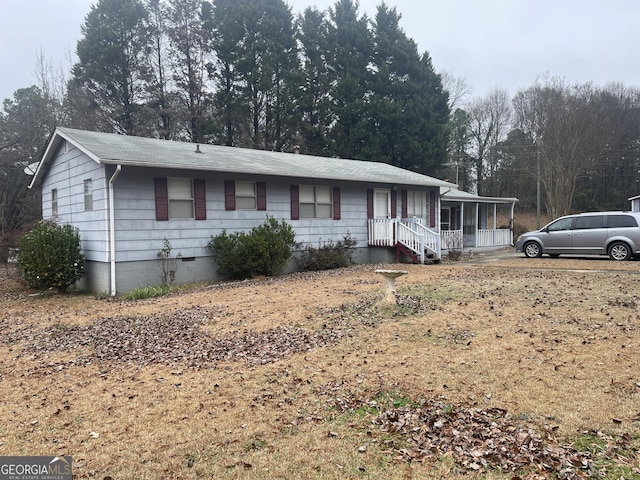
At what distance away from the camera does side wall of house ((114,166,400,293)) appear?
10992 mm

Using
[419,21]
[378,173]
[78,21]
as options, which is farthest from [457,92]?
[78,21]

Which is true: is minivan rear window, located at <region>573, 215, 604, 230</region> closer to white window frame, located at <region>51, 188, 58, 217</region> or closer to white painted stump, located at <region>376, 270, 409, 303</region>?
white painted stump, located at <region>376, 270, 409, 303</region>

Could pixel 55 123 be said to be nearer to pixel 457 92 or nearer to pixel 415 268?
pixel 415 268

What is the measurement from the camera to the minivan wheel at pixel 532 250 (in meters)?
16.0

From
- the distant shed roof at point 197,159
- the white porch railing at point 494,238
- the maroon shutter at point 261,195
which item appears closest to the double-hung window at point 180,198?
the distant shed roof at point 197,159

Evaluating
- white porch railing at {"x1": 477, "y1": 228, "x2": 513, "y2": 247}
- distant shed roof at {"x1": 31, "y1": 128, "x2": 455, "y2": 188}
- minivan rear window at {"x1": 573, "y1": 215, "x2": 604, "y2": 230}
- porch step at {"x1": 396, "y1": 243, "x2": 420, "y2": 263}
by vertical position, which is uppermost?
distant shed roof at {"x1": 31, "y1": 128, "x2": 455, "y2": 188}

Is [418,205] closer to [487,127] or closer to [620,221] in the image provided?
[620,221]

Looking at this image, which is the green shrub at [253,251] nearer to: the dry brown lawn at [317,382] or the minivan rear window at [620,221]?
the dry brown lawn at [317,382]

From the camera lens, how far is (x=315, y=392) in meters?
4.23

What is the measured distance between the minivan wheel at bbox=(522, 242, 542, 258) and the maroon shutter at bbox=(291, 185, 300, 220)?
28.8ft

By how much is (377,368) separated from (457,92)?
41.1m

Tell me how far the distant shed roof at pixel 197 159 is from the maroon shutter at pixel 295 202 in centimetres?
66

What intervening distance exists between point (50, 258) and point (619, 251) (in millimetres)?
16900

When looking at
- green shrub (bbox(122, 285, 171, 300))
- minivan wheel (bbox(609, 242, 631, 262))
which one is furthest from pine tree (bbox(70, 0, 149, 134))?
minivan wheel (bbox(609, 242, 631, 262))
